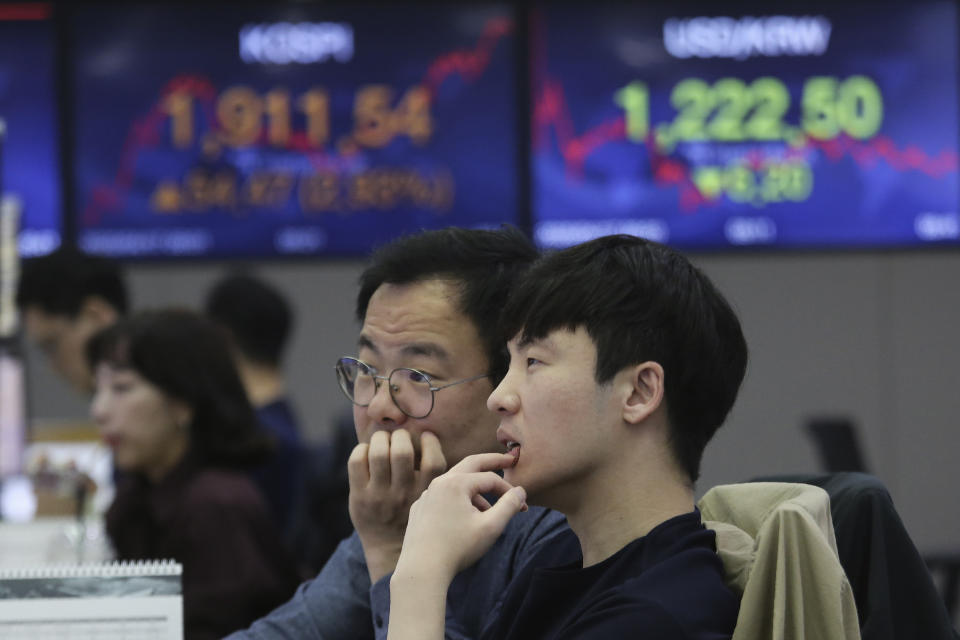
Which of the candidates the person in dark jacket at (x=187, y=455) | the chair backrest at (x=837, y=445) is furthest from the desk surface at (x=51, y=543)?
the chair backrest at (x=837, y=445)

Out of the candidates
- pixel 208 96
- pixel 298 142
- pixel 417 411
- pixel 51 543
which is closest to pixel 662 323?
pixel 417 411

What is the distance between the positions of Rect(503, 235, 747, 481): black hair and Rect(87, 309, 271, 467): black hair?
152 centimetres

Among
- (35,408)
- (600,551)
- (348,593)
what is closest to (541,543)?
(600,551)

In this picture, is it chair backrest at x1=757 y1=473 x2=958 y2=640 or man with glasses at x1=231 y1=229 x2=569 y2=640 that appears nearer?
chair backrest at x1=757 y1=473 x2=958 y2=640

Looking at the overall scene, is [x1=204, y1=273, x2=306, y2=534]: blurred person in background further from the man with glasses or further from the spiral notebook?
the spiral notebook

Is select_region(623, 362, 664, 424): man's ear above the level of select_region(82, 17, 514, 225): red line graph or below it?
below

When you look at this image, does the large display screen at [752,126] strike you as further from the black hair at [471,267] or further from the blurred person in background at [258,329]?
the black hair at [471,267]

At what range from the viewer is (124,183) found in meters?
3.98

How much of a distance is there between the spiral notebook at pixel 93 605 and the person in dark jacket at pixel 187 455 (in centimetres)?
102

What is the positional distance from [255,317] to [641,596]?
254 cm

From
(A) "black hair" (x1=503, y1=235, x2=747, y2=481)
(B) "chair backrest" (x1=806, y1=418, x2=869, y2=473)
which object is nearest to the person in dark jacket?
(A) "black hair" (x1=503, y1=235, x2=747, y2=481)

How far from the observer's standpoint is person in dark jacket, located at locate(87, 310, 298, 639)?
7.94 feet

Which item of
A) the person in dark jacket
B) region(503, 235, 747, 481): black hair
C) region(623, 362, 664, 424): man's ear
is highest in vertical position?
region(503, 235, 747, 481): black hair

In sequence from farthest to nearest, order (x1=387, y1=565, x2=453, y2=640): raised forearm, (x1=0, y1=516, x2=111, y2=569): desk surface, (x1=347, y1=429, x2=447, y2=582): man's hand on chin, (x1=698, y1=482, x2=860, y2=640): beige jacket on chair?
1. (x1=0, y1=516, x2=111, y2=569): desk surface
2. (x1=347, y1=429, x2=447, y2=582): man's hand on chin
3. (x1=387, y1=565, x2=453, y2=640): raised forearm
4. (x1=698, y1=482, x2=860, y2=640): beige jacket on chair
